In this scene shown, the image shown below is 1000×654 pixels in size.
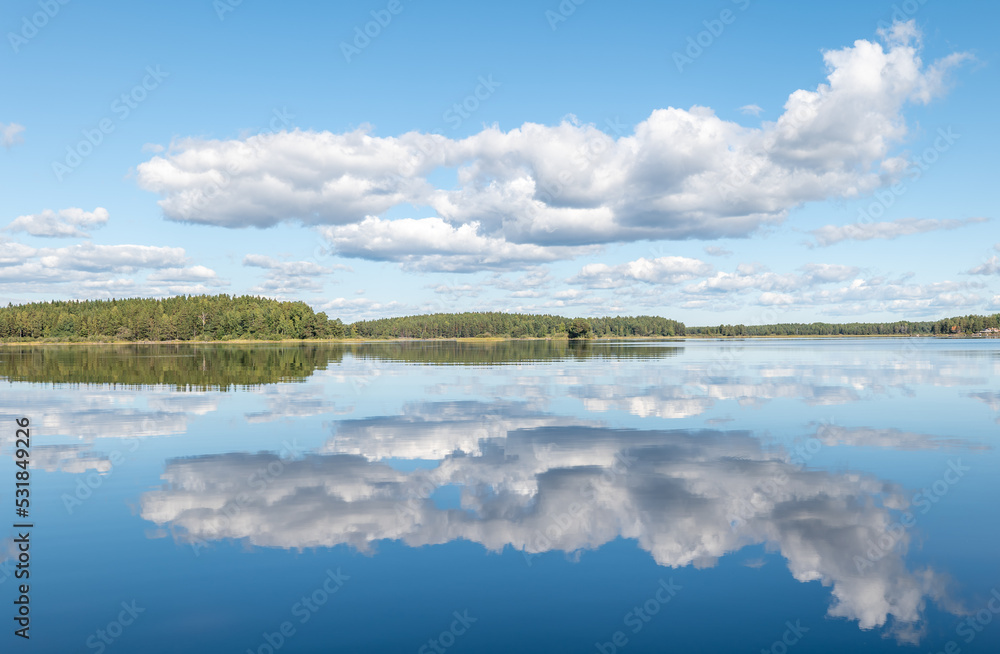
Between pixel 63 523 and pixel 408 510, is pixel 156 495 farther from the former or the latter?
pixel 408 510

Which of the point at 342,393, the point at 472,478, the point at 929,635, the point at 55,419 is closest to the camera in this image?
the point at 929,635

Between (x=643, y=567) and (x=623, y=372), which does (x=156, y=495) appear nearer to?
(x=643, y=567)

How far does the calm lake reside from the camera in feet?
35.1

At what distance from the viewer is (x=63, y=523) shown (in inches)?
632

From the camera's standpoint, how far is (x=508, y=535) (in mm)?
14914

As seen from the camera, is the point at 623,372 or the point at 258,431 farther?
the point at 623,372

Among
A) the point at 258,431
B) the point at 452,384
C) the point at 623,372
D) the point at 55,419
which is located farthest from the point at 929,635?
the point at 623,372

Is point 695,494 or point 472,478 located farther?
point 472,478

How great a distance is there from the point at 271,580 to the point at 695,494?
11.8 metres

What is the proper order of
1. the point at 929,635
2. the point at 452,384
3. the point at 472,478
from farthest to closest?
1. the point at 452,384
2. the point at 472,478
3. the point at 929,635

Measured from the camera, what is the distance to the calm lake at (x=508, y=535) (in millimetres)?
10711

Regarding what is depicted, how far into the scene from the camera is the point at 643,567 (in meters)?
13.1

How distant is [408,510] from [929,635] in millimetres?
11600

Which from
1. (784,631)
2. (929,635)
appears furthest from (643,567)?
(929,635)
